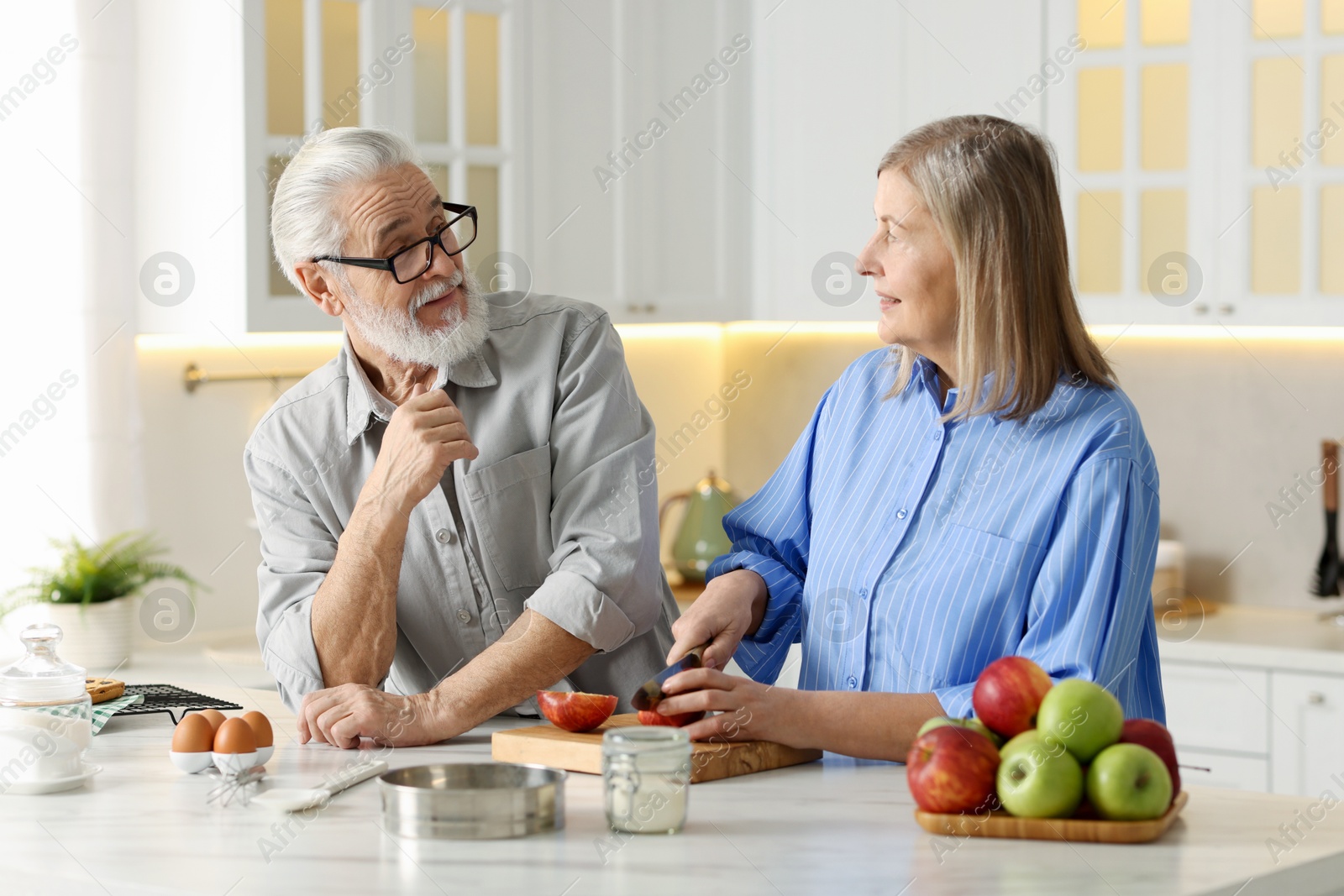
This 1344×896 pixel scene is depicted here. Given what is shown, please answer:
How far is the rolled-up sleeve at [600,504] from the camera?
1841 millimetres

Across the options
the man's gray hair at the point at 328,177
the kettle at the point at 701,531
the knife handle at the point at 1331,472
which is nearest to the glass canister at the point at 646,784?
the man's gray hair at the point at 328,177

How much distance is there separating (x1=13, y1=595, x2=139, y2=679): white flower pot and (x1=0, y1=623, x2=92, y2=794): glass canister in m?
1.54

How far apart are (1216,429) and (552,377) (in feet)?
7.74

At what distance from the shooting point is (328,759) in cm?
171

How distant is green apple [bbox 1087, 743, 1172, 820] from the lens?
52.7 inches

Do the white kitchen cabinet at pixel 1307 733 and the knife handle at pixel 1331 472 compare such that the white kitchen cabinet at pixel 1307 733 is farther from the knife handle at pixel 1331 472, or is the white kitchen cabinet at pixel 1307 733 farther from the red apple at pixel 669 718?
the red apple at pixel 669 718

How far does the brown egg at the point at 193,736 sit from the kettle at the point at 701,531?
101 inches

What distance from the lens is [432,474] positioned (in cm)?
184

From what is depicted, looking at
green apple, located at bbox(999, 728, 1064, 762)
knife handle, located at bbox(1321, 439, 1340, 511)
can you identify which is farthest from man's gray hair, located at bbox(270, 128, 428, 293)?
knife handle, located at bbox(1321, 439, 1340, 511)

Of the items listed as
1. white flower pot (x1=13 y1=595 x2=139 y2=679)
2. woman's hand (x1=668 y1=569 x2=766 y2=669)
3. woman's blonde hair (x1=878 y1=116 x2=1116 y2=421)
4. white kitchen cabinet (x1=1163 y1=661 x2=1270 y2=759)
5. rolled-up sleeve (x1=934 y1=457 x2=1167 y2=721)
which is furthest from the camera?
white kitchen cabinet (x1=1163 y1=661 x2=1270 y2=759)

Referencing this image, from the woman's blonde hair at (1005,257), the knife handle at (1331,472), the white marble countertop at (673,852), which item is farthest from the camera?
the knife handle at (1331,472)

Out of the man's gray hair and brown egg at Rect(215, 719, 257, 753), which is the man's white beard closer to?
the man's gray hair

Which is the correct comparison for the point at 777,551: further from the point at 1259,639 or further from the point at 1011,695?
the point at 1259,639

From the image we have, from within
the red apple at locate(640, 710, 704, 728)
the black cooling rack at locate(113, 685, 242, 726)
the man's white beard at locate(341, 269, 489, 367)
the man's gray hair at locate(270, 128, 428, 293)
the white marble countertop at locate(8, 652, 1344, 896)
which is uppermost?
the man's gray hair at locate(270, 128, 428, 293)
